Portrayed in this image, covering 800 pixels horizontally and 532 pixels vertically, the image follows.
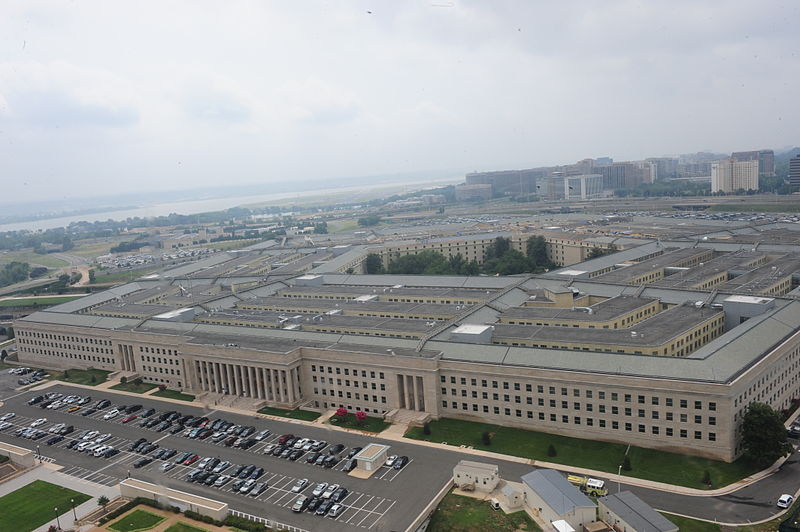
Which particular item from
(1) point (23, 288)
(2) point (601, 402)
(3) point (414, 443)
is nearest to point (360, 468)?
(3) point (414, 443)

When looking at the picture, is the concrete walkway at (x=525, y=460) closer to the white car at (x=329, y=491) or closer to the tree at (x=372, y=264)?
the white car at (x=329, y=491)

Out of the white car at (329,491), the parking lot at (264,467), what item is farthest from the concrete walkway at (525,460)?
the white car at (329,491)

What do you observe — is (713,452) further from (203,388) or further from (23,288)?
(23,288)

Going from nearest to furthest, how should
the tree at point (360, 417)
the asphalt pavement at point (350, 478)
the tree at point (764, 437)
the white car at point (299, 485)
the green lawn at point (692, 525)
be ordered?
the green lawn at point (692, 525) < the asphalt pavement at point (350, 478) < the tree at point (764, 437) < the white car at point (299, 485) < the tree at point (360, 417)

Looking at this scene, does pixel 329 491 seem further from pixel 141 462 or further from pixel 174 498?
pixel 141 462

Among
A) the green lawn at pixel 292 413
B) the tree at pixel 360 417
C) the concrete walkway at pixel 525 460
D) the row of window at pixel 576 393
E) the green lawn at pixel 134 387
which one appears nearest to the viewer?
the concrete walkway at pixel 525 460

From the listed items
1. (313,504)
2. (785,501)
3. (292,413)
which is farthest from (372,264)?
(785,501)
